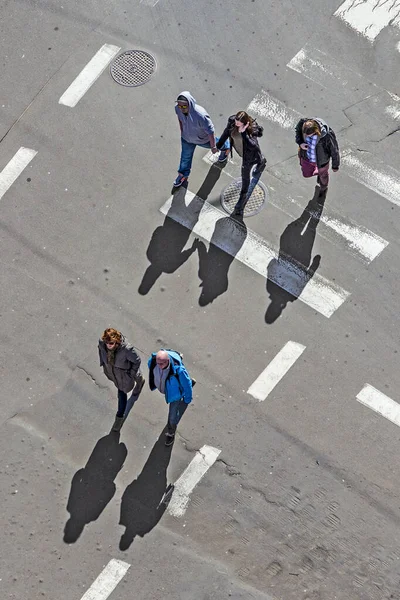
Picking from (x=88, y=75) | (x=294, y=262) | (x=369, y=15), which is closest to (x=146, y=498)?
(x=294, y=262)

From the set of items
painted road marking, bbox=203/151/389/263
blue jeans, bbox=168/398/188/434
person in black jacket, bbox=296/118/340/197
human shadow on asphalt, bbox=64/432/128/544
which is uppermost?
person in black jacket, bbox=296/118/340/197

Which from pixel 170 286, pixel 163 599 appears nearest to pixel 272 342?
pixel 170 286

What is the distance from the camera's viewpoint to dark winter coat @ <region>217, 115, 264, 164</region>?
44.5 feet

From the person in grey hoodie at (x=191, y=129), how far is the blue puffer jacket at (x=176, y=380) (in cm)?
339

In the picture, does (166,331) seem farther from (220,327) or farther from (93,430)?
(93,430)

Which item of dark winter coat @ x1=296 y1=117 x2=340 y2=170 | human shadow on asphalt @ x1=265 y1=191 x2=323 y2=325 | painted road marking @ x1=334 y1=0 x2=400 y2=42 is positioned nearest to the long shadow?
human shadow on asphalt @ x1=265 y1=191 x2=323 y2=325

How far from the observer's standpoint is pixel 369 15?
16.0 meters

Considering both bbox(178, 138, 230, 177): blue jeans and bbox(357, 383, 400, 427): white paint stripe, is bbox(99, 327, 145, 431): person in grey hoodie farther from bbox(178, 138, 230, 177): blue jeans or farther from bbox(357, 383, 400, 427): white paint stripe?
bbox(178, 138, 230, 177): blue jeans

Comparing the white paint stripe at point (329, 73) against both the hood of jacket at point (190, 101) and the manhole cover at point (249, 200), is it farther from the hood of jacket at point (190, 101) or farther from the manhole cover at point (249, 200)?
the hood of jacket at point (190, 101)

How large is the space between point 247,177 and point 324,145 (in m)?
1.17

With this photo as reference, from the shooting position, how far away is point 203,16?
16.1 m

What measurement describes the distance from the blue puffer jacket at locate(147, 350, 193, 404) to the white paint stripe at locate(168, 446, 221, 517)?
3.19 feet

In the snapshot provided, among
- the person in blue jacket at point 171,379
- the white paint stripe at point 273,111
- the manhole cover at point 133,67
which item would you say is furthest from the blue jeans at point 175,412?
the manhole cover at point 133,67

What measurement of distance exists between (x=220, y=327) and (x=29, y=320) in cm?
250
